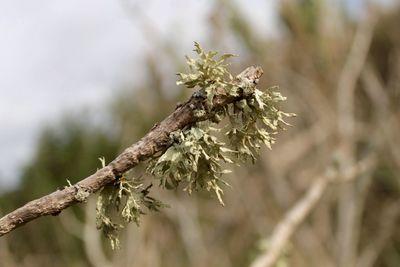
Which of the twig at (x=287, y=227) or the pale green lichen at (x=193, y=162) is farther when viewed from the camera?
the twig at (x=287, y=227)

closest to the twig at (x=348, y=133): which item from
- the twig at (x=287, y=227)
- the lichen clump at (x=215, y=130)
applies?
the twig at (x=287, y=227)

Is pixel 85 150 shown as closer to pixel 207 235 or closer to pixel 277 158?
pixel 207 235

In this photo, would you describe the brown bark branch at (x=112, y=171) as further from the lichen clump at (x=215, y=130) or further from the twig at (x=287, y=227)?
the twig at (x=287, y=227)

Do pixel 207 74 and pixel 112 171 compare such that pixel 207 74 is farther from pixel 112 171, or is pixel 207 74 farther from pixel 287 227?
pixel 287 227

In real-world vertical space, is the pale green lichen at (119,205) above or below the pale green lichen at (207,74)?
below

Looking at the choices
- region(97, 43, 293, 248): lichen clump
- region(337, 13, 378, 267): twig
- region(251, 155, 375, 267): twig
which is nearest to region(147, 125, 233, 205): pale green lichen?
region(97, 43, 293, 248): lichen clump

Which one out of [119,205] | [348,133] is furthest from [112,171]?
[348,133]

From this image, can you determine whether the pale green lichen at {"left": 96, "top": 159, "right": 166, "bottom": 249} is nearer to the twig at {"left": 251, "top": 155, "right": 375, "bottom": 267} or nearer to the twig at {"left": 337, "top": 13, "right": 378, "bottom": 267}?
the twig at {"left": 251, "top": 155, "right": 375, "bottom": 267}

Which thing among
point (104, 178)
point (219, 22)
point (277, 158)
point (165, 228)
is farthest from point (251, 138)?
point (165, 228)
